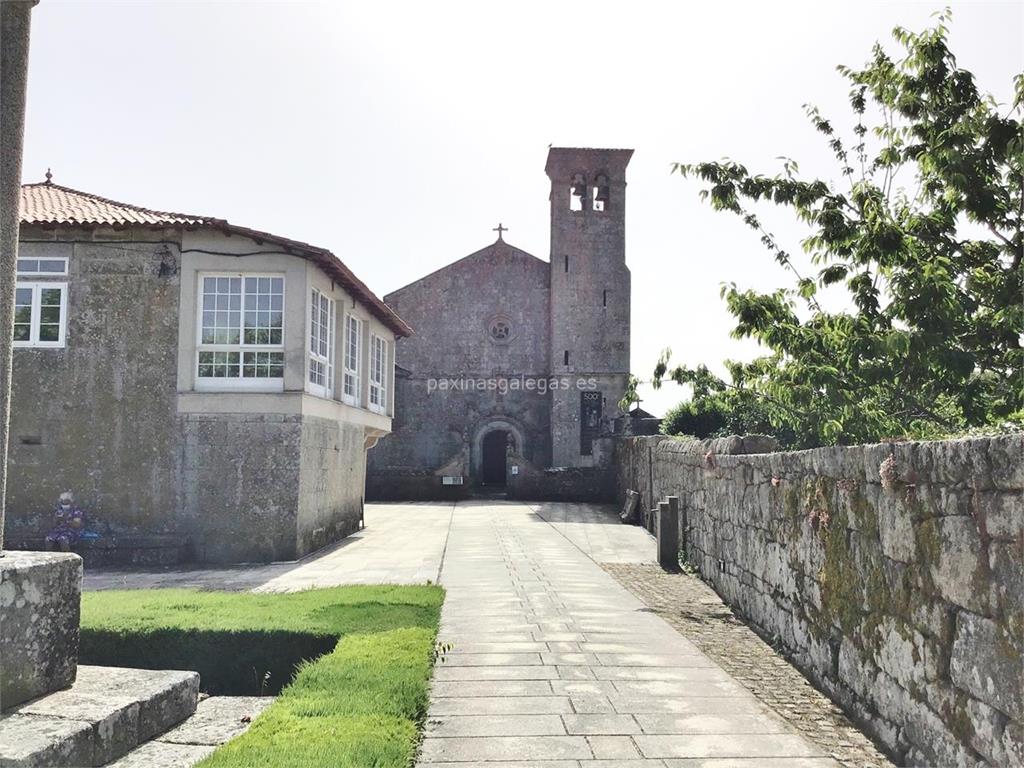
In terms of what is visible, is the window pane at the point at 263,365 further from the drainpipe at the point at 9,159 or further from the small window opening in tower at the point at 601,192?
the small window opening in tower at the point at 601,192

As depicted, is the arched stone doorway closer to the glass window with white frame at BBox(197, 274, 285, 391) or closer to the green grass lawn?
the glass window with white frame at BBox(197, 274, 285, 391)

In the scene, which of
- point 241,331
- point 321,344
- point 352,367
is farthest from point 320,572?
point 352,367

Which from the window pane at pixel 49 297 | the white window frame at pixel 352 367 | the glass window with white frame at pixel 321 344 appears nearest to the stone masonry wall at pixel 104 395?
the window pane at pixel 49 297

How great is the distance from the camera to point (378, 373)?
18.8 meters

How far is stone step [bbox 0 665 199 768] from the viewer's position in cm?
347

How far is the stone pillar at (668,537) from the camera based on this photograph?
11320 mm

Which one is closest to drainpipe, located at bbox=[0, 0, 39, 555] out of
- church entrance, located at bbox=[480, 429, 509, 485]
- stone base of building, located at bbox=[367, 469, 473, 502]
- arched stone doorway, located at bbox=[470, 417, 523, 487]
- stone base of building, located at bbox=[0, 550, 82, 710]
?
stone base of building, located at bbox=[0, 550, 82, 710]

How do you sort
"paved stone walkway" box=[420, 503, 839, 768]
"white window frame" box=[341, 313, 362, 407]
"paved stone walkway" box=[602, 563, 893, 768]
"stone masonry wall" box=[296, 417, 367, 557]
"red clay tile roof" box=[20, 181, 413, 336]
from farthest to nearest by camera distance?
"white window frame" box=[341, 313, 362, 407], "stone masonry wall" box=[296, 417, 367, 557], "red clay tile roof" box=[20, 181, 413, 336], "paved stone walkway" box=[602, 563, 893, 768], "paved stone walkway" box=[420, 503, 839, 768]

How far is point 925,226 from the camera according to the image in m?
7.66

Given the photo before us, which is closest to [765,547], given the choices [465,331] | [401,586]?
[401,586]

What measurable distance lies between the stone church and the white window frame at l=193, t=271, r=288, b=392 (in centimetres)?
1965

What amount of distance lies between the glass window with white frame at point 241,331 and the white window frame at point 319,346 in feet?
1.62

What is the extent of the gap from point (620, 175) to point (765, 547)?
2786cm

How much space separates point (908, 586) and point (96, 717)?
3.97 m
